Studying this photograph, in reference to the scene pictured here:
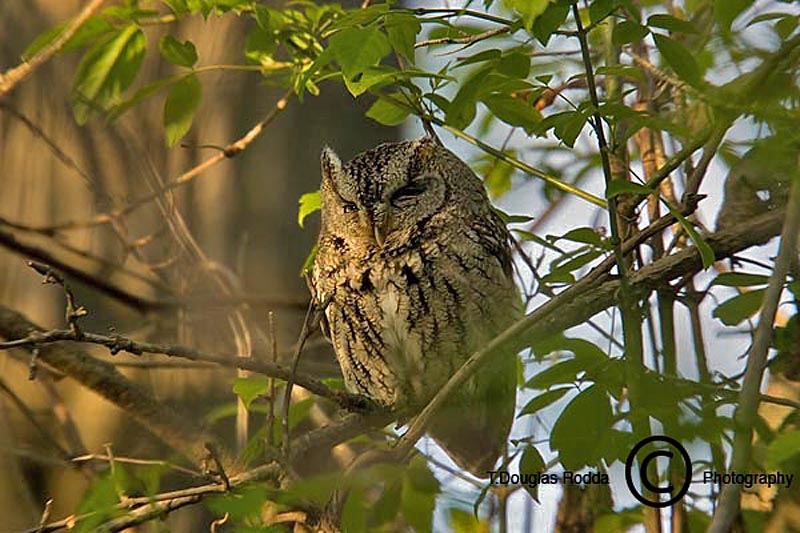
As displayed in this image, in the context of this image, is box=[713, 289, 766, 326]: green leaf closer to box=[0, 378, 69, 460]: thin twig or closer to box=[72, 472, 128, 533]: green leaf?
box=[72, 472, 128, 533]: green leaf

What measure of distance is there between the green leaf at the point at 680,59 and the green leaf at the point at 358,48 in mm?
381

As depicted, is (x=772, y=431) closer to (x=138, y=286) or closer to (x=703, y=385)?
(x=703, y=385)

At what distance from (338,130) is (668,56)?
1971mm

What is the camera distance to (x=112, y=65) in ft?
7.21

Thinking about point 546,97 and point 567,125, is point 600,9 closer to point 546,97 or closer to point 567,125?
point 567,125

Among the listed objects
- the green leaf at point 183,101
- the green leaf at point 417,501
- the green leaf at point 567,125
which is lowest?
the green leaf at point 417,501

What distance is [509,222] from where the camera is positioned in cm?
213

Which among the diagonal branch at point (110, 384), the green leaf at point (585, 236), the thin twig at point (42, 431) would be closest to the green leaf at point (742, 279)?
the green leaf at point (585, 236)

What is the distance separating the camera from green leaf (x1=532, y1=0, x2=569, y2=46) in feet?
4.63

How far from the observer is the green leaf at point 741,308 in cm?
183

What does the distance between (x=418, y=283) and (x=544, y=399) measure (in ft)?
2.70

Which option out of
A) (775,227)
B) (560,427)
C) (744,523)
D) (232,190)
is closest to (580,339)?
(560,427)

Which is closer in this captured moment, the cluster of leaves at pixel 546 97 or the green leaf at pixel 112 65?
the cluster of leaves at pixel 546 97

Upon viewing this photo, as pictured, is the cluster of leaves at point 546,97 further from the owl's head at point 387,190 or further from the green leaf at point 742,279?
the owl's head at point 387,190
